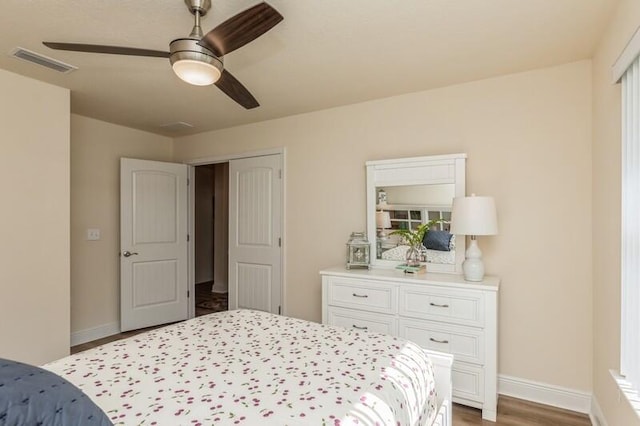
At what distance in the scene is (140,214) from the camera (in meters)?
4.16

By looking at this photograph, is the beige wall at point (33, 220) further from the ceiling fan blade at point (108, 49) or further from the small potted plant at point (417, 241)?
the small potted plant at point (417, 241)

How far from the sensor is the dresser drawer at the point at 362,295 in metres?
2.71

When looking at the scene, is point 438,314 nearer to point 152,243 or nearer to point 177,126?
point 152,243

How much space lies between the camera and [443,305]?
8.18ft

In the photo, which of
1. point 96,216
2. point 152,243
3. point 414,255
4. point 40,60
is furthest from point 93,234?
point 414,255

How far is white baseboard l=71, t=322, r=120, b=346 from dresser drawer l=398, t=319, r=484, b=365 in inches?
132

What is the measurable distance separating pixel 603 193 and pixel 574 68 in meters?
0.98

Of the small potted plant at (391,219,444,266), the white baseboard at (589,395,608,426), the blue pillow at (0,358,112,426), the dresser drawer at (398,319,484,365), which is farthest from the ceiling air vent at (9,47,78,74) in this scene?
the white baseboard at (589,395,608,426)

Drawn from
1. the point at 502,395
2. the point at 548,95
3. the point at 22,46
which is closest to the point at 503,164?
the point at 548,95

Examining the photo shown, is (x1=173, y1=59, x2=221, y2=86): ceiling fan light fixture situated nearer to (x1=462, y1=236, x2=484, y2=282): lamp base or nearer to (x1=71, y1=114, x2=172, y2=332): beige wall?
(x1=462, y1=236, x2=484, y2=282): lamp base

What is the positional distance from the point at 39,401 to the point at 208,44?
1.42 metres

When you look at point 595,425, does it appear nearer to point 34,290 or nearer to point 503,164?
point 503,164

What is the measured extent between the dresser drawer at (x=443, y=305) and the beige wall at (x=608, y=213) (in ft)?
2.24

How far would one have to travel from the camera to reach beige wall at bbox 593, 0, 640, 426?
176 centimetres
